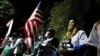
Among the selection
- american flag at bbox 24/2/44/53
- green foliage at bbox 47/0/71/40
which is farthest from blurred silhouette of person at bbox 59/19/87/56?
green foliage at bbox 47/0/71/40

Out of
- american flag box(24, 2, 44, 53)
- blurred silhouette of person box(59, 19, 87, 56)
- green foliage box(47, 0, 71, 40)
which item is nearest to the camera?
blurred silhouette of person box(59, 19, 87, 56)

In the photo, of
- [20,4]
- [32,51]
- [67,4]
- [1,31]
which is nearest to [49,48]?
[32,51]

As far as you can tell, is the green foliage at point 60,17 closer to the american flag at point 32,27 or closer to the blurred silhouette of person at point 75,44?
the american flag at point 32,27

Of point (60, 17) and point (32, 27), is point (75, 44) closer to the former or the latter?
point (32, 27)

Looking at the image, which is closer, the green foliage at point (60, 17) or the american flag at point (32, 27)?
the american flag at point (32, 27)

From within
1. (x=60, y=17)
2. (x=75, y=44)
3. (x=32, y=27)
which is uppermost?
(x=60, y=17)

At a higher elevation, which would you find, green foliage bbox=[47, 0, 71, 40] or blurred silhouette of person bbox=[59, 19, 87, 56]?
green foliage bbox=[47, 0, 71, 40]

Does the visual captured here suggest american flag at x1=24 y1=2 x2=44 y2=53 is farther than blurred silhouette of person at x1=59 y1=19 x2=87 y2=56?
Yes

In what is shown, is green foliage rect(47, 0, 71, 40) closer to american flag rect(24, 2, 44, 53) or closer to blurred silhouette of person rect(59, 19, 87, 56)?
american flag rect(24, 2, 44, 53)

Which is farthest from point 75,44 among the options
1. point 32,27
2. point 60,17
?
point 60,17

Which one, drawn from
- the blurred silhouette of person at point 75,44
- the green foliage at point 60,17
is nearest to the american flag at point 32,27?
the green foliage at point 60,17

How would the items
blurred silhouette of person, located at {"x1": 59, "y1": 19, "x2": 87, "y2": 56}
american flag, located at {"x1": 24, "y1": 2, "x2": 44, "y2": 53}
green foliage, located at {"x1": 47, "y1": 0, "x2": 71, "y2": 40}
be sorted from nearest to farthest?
blurred silhouette of person, located at {"x1": 59, "y1": 19, "x2": 87, "y2": 56} < american flag, located at {"x1": 24, "y1": 2, "x2": 44, "y2": 53} < green foliage, located at {"x1": 47, "y1": 0, "x2": 71, "y2": 40}

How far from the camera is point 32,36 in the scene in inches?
544

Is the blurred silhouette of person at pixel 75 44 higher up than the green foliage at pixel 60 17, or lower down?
lower down
